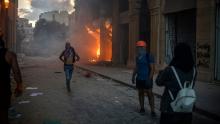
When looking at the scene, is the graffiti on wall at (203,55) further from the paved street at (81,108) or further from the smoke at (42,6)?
the smoke at (42,6)

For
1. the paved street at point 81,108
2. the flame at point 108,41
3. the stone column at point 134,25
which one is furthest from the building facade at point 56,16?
the paved street at point 81,108

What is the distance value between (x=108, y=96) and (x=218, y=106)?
4041mm

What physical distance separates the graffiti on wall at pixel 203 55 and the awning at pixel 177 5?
2144mm

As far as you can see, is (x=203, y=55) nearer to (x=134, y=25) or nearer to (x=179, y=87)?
(x=134, y=25)

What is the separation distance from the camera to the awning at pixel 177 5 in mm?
18497

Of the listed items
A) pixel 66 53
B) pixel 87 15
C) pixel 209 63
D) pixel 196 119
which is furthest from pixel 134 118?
pixel 87 15

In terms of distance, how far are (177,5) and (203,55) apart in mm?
4050

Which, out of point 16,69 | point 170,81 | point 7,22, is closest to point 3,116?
point 16,69

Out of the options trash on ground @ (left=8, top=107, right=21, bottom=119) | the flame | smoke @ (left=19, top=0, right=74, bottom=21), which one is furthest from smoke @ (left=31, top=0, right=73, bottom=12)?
trash on ground @ (left=8, top=107, right=21, bottom=119)

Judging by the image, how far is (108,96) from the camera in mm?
12938

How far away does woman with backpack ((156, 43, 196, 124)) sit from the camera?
4.80 metres

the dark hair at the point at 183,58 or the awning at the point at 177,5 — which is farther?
the awning at the point at 177,5

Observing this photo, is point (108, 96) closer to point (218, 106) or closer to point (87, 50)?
point (218, 106)

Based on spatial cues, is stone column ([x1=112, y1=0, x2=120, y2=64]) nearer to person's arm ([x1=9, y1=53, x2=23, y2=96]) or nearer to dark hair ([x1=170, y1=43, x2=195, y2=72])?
person's arm ([x1=9, y1=53, x2=23, y2=96])
